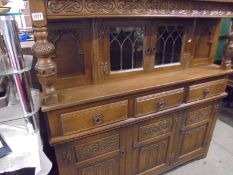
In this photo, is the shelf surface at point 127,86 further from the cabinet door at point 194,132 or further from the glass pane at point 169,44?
the cabinet door at point 194,132

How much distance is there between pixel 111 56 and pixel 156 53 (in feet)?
1.18

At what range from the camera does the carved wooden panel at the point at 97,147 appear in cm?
110

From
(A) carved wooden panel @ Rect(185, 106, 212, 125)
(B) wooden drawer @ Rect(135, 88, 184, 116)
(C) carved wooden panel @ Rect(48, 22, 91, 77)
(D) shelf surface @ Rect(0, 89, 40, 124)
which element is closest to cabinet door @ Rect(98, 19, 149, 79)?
(C) carved wooden panel @ Rect(48, 22, 91, 77)

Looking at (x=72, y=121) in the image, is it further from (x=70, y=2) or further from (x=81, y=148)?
(x=70, y=2)

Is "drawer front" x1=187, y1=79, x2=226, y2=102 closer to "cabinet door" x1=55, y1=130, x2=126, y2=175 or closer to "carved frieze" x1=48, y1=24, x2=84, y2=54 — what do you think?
"cabinet door" x1=55, y1=130, x2=126, y2=175

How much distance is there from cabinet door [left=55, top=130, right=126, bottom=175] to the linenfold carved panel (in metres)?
0.71

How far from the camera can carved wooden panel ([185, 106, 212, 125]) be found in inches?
56.9

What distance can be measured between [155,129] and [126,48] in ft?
2.05

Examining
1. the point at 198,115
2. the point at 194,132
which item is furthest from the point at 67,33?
the point at 194,132

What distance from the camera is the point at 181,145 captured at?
1545mm

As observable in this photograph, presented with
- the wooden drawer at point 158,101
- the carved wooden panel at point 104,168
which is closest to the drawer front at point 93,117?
the wooden drawer at point 158,101

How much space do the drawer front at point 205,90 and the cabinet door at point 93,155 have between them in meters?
0.63

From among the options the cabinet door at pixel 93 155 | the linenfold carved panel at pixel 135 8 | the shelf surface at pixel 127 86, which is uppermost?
the linenfold carved panel at pixel 135 8

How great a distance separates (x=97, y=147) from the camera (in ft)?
3.75
